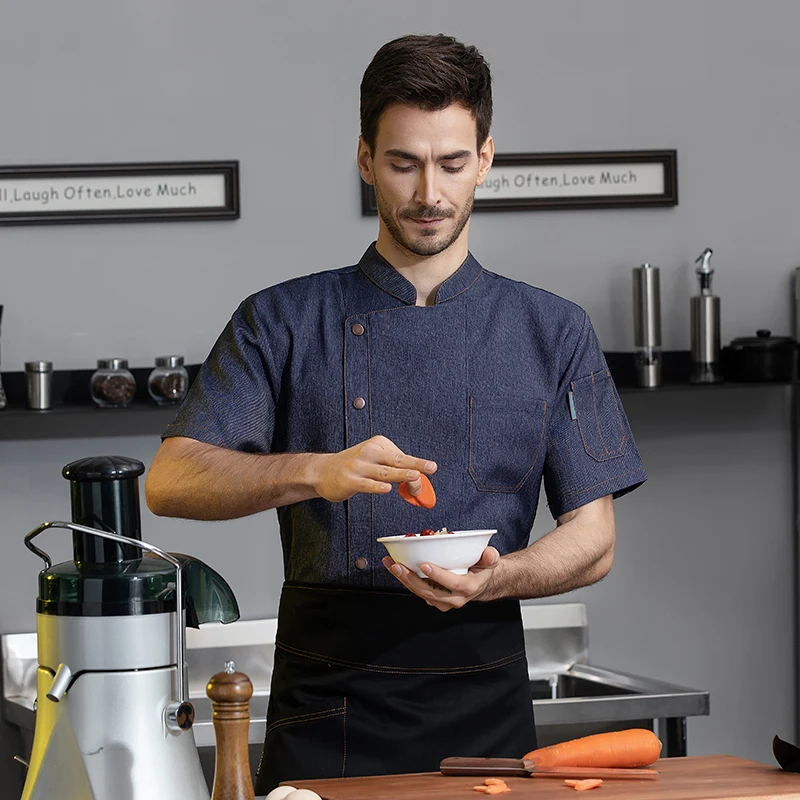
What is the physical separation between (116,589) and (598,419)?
1021 mm

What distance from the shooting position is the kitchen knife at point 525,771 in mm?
1480

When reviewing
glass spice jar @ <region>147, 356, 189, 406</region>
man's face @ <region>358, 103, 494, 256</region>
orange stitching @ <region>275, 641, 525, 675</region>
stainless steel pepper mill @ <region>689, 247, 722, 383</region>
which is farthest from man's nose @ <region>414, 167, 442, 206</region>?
stainless steel pepper mill @ <region>689, 247, 722, 383</region>

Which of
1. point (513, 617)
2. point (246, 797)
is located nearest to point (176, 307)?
point (513, 617)

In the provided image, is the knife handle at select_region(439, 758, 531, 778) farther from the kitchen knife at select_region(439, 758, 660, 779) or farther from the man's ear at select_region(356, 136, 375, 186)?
the man's ear at select_region(356, 136, 375, 186)

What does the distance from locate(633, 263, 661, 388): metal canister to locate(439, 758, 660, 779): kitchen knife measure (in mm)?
1902

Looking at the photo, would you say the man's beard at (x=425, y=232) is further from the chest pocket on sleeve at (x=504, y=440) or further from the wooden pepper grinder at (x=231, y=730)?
the wooden pepper grinder at (x=231, y=730)

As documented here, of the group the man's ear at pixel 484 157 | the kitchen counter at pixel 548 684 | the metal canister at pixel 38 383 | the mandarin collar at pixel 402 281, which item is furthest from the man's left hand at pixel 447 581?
the metal canister at pixel 38 383

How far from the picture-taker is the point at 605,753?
152 cm

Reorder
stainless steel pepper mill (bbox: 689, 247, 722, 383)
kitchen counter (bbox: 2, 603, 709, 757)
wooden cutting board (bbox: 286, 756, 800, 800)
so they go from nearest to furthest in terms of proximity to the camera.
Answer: wooden cutting board (bbox: 286, 756, 800, 800), kitchen counter (bbox: 2, 603, 709, 757), stainless steel pepper mill (bbox: 689, 247, 722, 383)

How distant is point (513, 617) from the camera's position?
1918 mm

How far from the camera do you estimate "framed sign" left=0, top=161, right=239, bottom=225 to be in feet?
10.5

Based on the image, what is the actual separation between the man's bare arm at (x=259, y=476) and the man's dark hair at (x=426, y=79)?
1.76 feet

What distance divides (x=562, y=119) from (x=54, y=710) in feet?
8.47

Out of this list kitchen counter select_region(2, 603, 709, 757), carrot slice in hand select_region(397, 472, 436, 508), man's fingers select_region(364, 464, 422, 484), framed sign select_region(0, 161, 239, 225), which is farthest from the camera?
framed sign select_region(0, 161, 239, 225)
